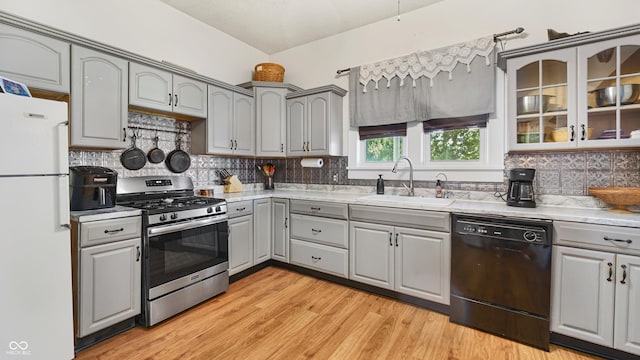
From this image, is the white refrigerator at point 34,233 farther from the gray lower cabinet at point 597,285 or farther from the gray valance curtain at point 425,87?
the gray lower cabinet at point 597,285

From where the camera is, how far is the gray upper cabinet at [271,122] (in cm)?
346

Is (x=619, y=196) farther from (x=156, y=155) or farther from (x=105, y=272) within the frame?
(x=156, y=155)

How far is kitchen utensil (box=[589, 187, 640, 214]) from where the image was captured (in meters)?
1.87

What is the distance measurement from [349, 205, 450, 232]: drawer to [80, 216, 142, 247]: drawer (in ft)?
5.79

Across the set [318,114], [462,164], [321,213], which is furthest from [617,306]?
[318,114]

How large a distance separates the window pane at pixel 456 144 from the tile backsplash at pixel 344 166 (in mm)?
276

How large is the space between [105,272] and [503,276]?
8.92ft

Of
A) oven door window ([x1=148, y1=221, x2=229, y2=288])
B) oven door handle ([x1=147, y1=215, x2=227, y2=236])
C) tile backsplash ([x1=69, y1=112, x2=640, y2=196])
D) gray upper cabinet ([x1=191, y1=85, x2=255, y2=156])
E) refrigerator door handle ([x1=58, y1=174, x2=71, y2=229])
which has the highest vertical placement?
gray upper cabinet ([x1=191, y1=85, x2=255, y2=156])

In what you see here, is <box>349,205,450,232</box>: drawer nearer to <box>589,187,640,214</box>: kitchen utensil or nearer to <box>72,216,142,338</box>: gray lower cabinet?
<box>589,187,640,214</box>: kitchen utensil

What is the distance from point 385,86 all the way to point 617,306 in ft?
8.13

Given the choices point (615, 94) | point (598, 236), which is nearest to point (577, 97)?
point (615, 94)

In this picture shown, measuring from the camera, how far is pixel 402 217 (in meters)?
2.41

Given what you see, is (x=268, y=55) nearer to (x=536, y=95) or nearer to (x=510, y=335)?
(x=536, y=95)

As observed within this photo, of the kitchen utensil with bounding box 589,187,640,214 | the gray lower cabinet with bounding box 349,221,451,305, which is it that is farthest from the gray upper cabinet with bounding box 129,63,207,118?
the kitchen utensil with bounding box 589,187,640,214
